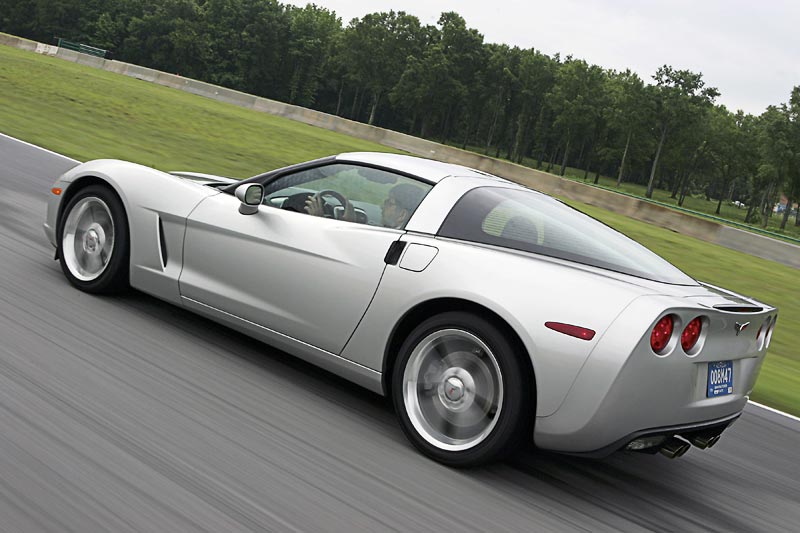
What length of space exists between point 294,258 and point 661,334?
1931 millimetres

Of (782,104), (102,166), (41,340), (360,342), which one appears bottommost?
(41,340)

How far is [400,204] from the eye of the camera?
14.5 feet

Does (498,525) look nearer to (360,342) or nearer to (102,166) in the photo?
(360,342)

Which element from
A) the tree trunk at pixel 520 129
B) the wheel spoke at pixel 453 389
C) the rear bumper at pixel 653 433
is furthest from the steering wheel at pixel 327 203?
the tree trunk at pixel 520 129

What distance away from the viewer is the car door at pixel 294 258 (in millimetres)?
4312

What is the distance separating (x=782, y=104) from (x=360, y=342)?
86650 mm

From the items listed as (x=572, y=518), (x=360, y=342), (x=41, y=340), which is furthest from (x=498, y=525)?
(x=41, y=340)

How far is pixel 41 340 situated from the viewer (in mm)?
4504

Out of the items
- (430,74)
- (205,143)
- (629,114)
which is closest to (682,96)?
(629,114)

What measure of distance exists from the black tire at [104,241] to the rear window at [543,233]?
2249 millimetres

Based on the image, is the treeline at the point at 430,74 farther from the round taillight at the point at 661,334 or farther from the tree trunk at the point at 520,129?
the round taillight at the point at 661,334

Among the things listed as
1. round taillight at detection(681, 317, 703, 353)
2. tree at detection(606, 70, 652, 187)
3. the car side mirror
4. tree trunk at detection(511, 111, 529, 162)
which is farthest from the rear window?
tree trunk at detection(511, 111, 529, 162)

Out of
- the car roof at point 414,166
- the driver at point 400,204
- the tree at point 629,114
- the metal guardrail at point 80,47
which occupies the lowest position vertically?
the driver at point 400,204

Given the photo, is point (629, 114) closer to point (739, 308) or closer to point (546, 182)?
point (546, 182)
